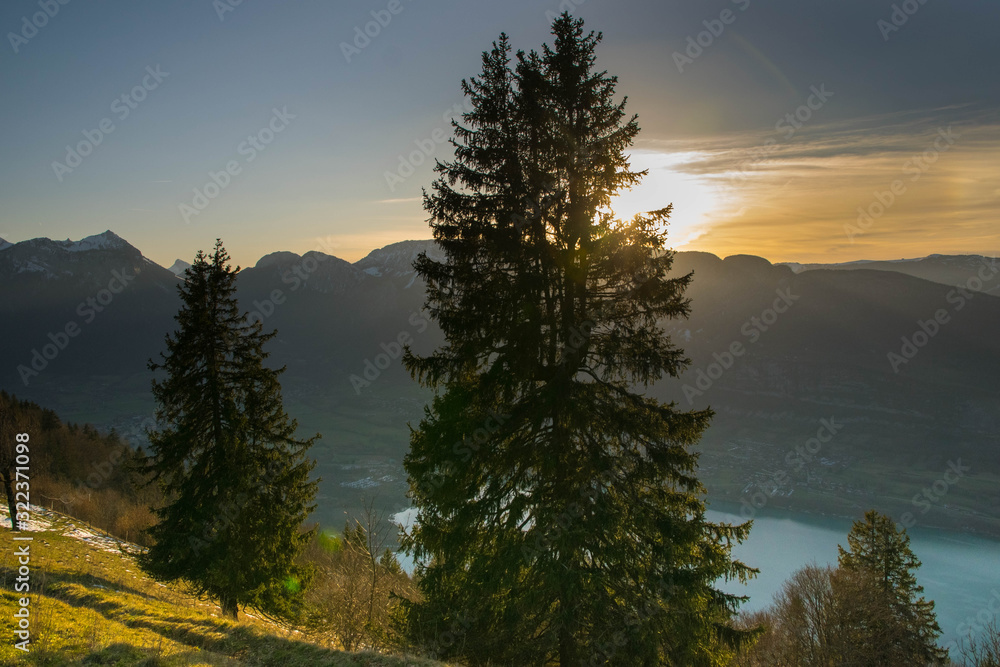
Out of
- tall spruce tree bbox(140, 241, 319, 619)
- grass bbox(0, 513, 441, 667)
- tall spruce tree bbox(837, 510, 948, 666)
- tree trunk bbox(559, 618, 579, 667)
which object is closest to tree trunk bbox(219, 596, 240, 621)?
tall spruce tree bbox(140, 241, 319, 619)

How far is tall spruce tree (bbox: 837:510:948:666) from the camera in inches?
824

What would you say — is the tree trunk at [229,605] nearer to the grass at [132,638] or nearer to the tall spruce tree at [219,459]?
the tall spruce tree at [219,459]

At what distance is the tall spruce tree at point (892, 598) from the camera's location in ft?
68.6

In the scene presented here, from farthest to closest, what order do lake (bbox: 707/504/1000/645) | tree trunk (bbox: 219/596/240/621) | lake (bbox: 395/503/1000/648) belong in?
lake (bbox: 707/504/1000/645), lake (bbox: 395/503/1000/648), tree trunk (bbox: 219/596/240/621)

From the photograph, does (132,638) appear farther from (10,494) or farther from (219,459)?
(10,494)

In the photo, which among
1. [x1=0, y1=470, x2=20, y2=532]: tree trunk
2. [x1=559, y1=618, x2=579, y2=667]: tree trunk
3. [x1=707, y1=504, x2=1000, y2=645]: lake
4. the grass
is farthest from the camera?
[x1=707, y1=504, x2=1000, y2=645]: lake

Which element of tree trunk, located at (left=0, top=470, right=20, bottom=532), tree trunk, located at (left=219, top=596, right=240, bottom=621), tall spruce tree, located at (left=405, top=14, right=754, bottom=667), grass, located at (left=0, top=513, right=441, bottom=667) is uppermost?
tall spruce tree, located at (left=405, top=14, right=754, bottom=667)

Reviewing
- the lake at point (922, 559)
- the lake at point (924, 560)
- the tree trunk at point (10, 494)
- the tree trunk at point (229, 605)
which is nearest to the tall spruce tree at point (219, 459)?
the tree trunk at point (229, 605)

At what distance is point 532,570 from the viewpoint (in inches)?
340

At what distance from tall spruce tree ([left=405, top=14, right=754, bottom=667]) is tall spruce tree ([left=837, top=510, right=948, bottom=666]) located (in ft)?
60.3

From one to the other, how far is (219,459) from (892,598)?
27.7 metres

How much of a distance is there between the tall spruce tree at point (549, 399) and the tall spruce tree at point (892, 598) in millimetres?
18390

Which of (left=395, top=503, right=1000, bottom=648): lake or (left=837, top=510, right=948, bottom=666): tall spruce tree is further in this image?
(left=395, top=503, right=1000, bottom=648): lake

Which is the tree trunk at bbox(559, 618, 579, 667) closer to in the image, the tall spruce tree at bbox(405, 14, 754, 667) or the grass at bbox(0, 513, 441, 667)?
the tall spruce tree at bbox(405, 14, 754, 667)
